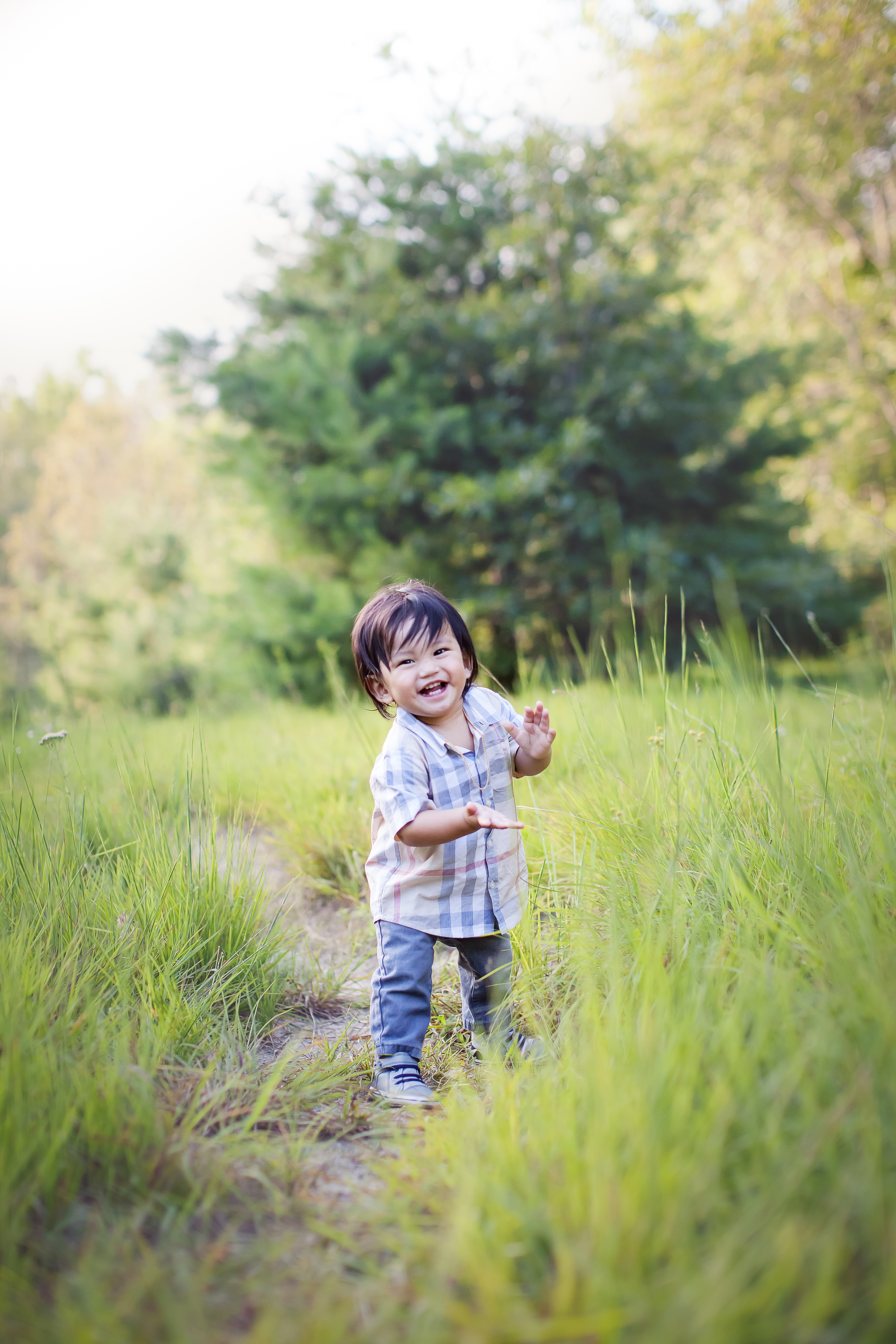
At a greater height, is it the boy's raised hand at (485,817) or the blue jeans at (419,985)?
the boy's raised hand at (485,817)

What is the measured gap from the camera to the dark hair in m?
1.90

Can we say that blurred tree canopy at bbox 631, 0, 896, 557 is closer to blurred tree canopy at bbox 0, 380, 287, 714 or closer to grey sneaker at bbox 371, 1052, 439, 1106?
grey sneaker at bbox 371, 1052, 439, 1106

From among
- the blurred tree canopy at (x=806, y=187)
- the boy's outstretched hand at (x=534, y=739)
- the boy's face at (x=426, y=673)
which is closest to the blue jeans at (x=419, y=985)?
the boy's outstretched hand at (x=534, y=739)

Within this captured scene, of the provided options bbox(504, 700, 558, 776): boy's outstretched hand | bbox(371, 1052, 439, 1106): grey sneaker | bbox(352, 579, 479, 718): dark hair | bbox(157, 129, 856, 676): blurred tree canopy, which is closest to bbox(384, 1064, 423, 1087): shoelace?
bbox(371, 1052, 439, 1106): grey sneaker

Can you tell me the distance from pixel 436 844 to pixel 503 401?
6401 mm

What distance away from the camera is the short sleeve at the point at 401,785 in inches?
67.9

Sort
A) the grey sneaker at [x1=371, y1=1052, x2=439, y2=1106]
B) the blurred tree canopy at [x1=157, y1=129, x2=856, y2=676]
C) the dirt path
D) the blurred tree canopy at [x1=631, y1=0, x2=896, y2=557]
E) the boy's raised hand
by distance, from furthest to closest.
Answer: the blurred tree canopy at [x1=631, y1=0, x2=896, y2=557] → the blurred tree canopy at [x1=157, y1=129, x2=856, y2=676] → the grey sneaker at [x1=371, y1=1052, x2=439, y2=1106] → the boy's raised hand → the dirt path

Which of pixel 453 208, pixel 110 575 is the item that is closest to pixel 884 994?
pixel 453 208

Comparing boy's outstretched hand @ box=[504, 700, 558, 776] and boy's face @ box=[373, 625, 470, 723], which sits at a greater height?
boy's face @ box=[373, 625, 470, 723]

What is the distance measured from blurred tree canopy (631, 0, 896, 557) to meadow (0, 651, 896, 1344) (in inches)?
146

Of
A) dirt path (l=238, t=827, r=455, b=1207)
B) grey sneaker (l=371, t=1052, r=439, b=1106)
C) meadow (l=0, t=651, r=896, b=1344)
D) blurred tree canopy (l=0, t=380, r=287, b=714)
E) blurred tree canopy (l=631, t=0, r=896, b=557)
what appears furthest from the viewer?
blurred tree canopy (l=631, t=0, r=896, b=557)

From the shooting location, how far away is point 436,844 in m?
1.71

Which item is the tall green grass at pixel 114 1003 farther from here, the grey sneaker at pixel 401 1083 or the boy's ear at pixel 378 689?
the boy's ear at pixel 378 689

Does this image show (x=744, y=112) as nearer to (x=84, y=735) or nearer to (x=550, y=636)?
(x=550, y=636)
